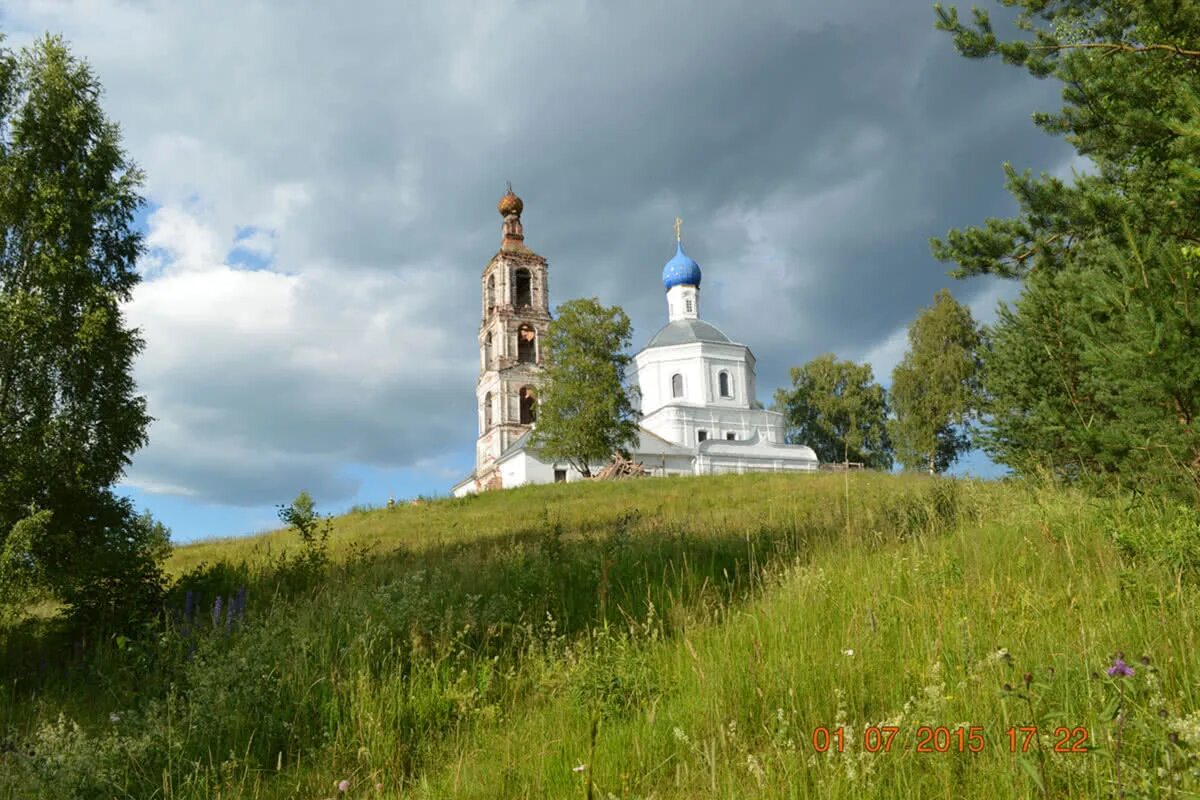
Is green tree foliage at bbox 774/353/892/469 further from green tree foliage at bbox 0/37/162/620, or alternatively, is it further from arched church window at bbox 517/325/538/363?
green tree foliage at bbox 0/37/162/620

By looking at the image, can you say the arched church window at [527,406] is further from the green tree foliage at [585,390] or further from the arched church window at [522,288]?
the green tree foliage at [585,390]

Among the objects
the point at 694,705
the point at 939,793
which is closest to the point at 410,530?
the point at 694,705

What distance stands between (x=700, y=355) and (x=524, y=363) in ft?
43.3

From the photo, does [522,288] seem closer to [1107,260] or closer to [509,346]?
[509,346]

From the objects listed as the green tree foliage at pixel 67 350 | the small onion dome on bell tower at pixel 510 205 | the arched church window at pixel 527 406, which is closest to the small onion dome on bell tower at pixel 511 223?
the small onion dome on bell tower at pixel 510 205

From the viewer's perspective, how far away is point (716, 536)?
8.45 m

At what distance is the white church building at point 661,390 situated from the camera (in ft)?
165

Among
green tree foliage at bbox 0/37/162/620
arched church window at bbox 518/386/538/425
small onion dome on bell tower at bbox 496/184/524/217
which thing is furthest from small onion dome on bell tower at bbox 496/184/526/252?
green tree foliage at bbox 0/37/162/620

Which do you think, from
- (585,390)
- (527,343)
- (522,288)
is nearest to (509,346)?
(527,343)

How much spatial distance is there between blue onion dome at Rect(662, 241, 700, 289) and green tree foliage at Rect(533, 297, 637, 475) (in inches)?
835

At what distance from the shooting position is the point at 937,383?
158 feet

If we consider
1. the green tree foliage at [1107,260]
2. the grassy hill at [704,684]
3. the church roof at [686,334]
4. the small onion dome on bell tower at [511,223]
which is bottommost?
the grassy hill at [704,684]

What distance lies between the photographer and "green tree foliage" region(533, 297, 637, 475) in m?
39.3

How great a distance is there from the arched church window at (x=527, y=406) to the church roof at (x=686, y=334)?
9618 mm
